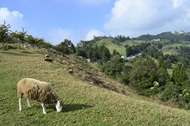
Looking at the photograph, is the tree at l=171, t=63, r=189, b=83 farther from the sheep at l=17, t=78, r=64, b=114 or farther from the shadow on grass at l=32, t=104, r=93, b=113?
the sheep at l=17, t=78, r=64, b=114

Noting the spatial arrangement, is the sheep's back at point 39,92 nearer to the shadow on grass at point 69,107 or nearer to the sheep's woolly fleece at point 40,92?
the sheep's woolly fleece at point 40,92

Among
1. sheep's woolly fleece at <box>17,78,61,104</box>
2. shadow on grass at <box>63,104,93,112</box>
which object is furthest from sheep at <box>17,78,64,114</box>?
shadow on grass at <box>63,104,93,112</box>

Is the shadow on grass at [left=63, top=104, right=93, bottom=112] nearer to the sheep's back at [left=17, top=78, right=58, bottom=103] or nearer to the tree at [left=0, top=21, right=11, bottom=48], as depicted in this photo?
the sheep's back at [left=17, top=78, right=58, bottom=103]

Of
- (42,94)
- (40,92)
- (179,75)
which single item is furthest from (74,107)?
(179,75)

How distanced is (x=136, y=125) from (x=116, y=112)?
1.95 m

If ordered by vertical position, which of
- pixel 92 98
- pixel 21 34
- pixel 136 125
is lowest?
pixel 136 125

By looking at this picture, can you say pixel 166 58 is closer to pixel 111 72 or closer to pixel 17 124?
pixel 111 72

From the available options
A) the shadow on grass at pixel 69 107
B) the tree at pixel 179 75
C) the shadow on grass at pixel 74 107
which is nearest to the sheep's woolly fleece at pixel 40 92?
the shadow on grass at pixel 69 107

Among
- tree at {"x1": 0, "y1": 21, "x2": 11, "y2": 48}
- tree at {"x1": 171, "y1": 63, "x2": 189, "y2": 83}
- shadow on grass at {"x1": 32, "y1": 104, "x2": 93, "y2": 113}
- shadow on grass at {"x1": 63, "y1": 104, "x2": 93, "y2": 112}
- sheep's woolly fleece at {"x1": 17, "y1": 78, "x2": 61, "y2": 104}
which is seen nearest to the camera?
sheep's woolly fleece at {"x1": 17, "y1": 78, "x2": 61, "y2": 104}

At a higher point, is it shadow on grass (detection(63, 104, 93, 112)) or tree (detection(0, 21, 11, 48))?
tree (detection(0, 21, 11, 48))

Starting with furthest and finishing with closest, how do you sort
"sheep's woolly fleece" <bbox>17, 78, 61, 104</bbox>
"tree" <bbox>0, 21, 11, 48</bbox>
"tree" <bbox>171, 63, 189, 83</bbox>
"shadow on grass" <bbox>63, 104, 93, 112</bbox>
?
"tree" <bbox>171, 63, 189, 83</bbox>, "tree" <bbox>0, 21, 11, 48</bbox>, "shadow on grass" <bbox>63, 104, 93, 112</bbox>, "sheep's woolly fleece" <bbox>17, 78, 61, 104</bbox>

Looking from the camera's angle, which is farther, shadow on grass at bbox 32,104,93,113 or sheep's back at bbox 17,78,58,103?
shadow on grass at bbox 32,104,93,113

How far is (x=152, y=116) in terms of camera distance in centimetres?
1423

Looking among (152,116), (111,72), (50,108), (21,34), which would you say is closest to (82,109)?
(50,108)
